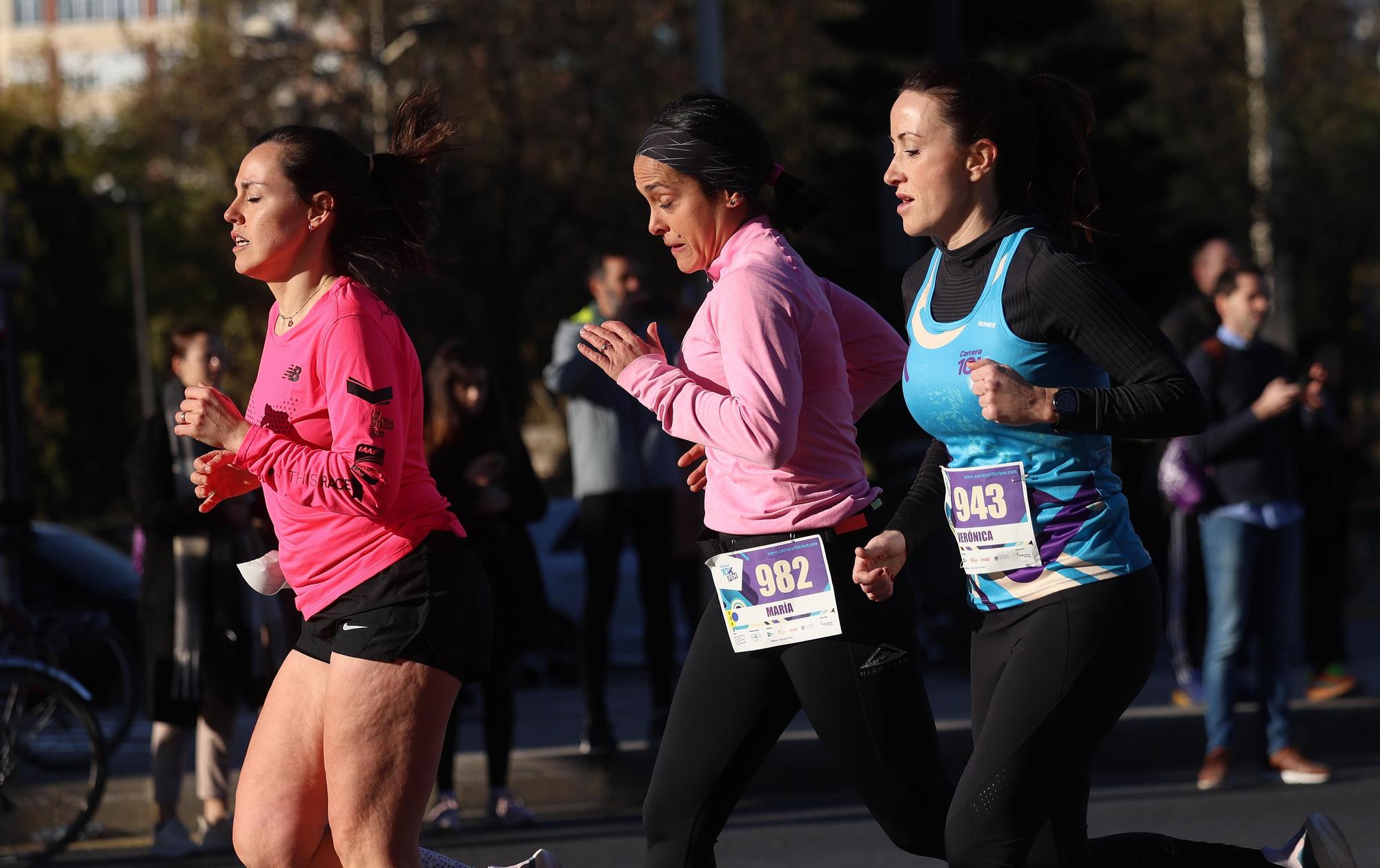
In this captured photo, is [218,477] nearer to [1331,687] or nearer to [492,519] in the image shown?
[492,519]

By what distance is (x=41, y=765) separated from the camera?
6977 millimetres

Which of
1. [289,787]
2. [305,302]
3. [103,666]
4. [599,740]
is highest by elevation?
[305,302]

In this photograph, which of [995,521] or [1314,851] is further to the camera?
[1314,851]

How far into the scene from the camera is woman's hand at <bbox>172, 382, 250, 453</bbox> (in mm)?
3762

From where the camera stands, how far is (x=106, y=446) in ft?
93.4

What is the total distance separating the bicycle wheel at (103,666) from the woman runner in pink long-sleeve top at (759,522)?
220 inches

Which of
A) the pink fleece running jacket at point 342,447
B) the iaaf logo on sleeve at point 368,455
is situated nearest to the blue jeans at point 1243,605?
the pink fleece running jacket at point 342,447

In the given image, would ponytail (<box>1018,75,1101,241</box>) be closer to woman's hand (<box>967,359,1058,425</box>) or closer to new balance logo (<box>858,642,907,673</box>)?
woman's hand (<box>967,359,1058,425</box>)

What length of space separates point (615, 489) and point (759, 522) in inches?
172

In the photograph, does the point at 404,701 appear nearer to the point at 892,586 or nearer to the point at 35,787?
the point at 892,586

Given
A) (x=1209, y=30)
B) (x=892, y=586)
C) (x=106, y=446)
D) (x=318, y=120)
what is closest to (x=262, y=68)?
(x=318, y=120)

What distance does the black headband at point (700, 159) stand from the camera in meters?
3.97

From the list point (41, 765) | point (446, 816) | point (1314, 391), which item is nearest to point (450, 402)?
point (446, 816)

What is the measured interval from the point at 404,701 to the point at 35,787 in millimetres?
3841
